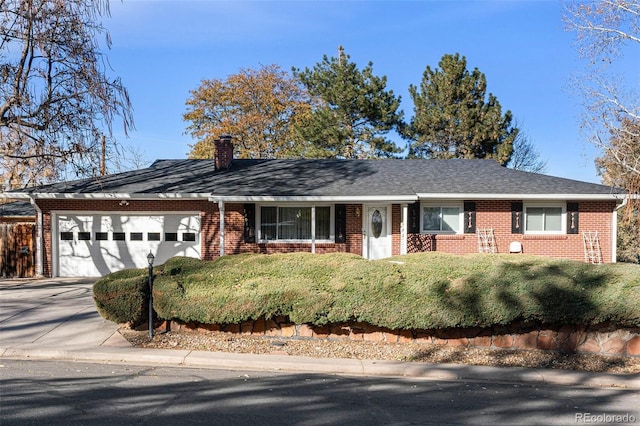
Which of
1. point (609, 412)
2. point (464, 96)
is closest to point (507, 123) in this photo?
point (464, 96)

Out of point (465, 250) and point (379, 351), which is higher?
point (465, 250)

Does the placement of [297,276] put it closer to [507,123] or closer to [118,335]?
[118,335]

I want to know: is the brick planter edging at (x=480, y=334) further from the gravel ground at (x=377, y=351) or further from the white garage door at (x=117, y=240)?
the white garage door at (x=117, y=240)

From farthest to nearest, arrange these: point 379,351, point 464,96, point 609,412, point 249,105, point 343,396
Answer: point 249,105 → point 464,96 → point 379,351 → point 343,396 → point 609,412

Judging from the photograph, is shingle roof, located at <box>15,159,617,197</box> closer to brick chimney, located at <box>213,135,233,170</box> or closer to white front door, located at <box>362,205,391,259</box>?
brick chimney, located at <box>213,135,233,170</box>

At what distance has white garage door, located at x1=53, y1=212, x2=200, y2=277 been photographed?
15.7 metres

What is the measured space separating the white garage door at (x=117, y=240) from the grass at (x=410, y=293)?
6.83m

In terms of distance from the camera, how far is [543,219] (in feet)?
51.9

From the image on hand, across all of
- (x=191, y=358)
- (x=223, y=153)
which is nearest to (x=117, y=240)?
(x=223, y=153)

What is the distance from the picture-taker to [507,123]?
108ft

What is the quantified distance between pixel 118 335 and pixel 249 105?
28.6 metres

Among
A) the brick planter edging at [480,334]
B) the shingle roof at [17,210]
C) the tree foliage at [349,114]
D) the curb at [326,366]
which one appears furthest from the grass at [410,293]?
the tree foliage at [349,114]

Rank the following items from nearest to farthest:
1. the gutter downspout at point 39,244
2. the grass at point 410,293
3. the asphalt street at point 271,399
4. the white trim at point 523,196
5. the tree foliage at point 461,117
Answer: the asphalt street at point 271,399
the grass at point 410,293
the white trim at point 523,196
the gutter downspout at point 39,244
the tree foliage at point 461,117

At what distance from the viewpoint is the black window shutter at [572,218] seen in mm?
15562
